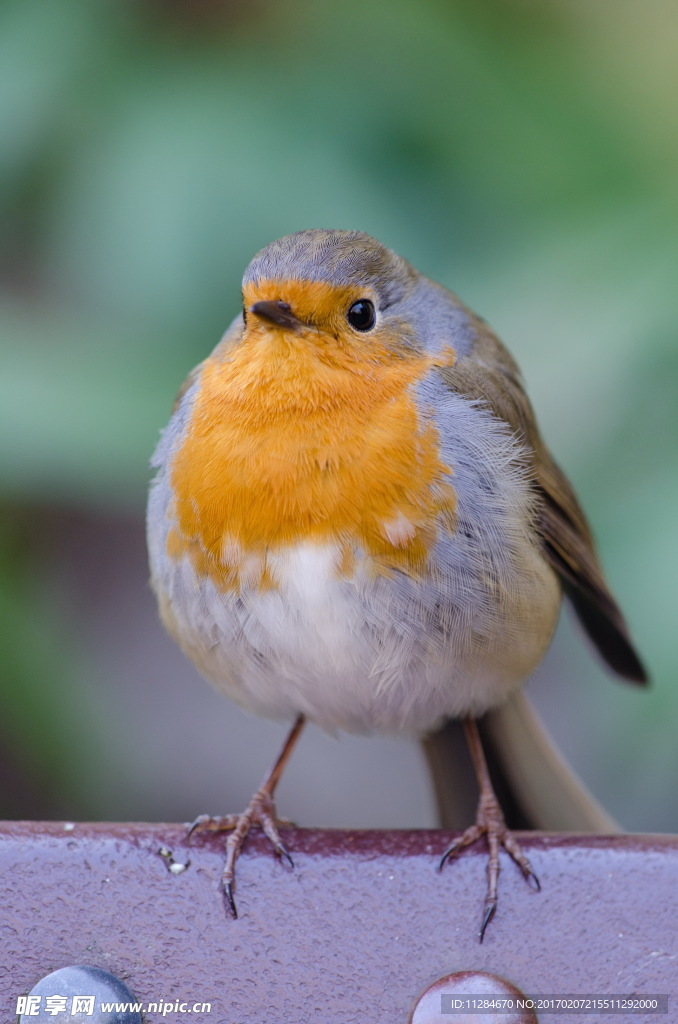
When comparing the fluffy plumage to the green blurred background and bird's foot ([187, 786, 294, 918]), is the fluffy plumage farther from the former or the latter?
the green blurred background

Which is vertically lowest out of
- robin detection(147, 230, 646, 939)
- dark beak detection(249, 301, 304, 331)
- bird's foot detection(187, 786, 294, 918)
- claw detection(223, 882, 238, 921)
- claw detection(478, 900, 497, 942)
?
claw detection(223, 882, 238, 921)

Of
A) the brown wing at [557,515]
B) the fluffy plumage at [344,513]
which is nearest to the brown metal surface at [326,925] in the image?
the fluffy plumage at [344,513]

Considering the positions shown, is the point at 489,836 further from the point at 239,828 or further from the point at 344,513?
the point at 344,513

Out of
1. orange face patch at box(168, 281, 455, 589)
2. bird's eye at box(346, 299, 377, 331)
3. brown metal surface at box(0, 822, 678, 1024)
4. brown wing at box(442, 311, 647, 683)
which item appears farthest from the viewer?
brown wing at box(442, 311, 647, 683)

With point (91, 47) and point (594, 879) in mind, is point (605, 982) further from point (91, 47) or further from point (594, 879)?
point (91, 47)

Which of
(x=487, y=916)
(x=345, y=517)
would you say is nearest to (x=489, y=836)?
(x=487, y=916)

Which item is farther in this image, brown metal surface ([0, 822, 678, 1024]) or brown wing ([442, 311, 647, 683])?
brown wing ([442, 311, 647, 683])

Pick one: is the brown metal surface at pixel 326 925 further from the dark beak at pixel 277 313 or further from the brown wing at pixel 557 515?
the dark beak at pixel 277 313

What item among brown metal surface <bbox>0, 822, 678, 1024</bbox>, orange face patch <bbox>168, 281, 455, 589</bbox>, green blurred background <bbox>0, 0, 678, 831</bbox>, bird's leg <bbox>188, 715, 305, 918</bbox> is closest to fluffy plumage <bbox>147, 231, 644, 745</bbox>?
A: orange face patch <bbox>168, 281, 455, 589</bbox>
